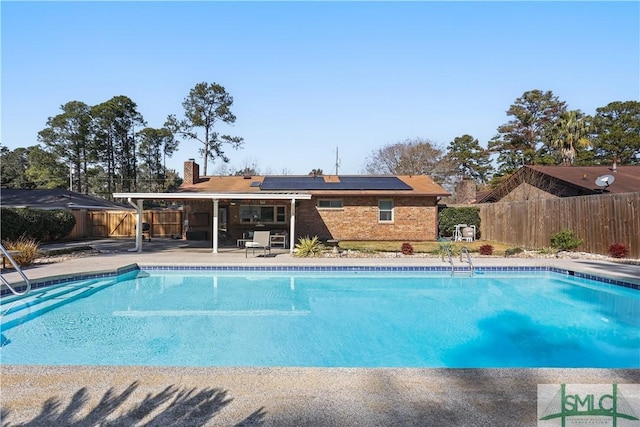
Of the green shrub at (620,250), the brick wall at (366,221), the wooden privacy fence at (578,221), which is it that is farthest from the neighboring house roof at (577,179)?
the brick wall at (366,221)

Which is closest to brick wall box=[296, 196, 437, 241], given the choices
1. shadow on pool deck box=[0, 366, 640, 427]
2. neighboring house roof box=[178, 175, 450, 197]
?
neighboring house roof box=[178, 175, 450, 197]

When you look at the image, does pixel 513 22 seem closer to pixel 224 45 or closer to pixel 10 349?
pixel 224 45

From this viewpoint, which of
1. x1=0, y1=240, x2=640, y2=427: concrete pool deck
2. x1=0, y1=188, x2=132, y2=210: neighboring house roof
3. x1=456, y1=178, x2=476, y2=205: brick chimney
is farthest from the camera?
x1=456, y1=178, x2=476, y2=205: brick chimney

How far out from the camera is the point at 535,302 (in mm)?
9398

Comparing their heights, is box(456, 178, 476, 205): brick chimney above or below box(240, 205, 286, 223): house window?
above

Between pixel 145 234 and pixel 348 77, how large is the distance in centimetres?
1541

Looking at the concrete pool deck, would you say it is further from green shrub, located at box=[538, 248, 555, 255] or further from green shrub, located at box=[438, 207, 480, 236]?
green shrub, located at box=[438, 207, 480, 236]

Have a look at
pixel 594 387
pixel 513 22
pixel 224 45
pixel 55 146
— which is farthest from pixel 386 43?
pixel 55 146

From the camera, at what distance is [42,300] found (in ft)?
28.7

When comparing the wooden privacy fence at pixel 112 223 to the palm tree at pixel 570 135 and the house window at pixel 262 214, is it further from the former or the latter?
the palm tree at pixel 570 135

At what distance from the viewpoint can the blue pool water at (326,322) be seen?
584 centimetres

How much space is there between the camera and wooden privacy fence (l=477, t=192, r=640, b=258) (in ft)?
44.1

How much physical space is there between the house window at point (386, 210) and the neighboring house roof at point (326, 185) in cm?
72

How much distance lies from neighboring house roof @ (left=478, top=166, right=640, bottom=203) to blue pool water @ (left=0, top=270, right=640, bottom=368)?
1021 centimetres
